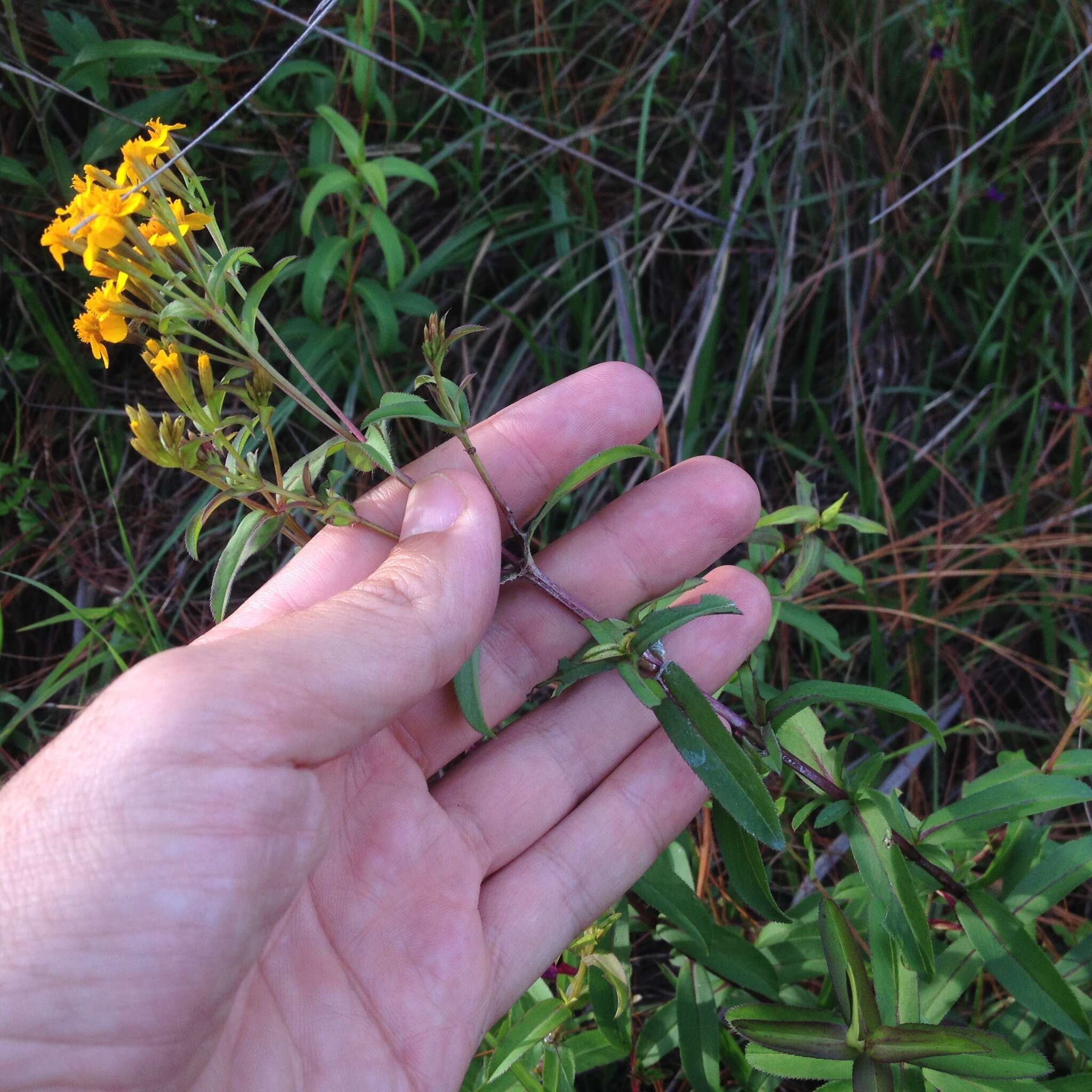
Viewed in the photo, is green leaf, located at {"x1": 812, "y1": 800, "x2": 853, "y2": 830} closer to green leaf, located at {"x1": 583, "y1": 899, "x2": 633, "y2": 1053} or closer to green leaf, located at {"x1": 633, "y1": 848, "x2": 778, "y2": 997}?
green leaf, located at {"x1": 633, "y1": 848, "x2": 778, "y2": 997}

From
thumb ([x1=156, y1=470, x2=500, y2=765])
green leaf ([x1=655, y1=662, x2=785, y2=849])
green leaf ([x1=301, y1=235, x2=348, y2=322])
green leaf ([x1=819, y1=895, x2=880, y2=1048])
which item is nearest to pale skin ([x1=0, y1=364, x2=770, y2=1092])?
thumb ([x1=156, y1=470, x2=500, y2=765])

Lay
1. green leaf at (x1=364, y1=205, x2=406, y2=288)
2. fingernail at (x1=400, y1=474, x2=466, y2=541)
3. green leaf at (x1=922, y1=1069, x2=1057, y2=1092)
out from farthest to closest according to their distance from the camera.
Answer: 1. green leaf at (x1=364, y1=205, x2=406, y2=288)
2. fingernail at (x1=400, y1=474, x2=466, y2=541)
3. green leaf at (x1=922, y1=1069, x2=1057, y2=1092)

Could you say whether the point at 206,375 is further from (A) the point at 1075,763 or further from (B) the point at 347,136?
(A) the point at 1075,763

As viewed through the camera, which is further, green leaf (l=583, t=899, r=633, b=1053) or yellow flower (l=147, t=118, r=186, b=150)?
green leaf (l=583, t=899, r=633, b=1053)

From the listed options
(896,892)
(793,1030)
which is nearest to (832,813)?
(896,892)

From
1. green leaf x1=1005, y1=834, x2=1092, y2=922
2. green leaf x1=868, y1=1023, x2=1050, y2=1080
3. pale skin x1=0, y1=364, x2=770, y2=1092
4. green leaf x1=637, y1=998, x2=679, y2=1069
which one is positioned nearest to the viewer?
pale skin x1=0, y1=364, x2=770, y2=1092

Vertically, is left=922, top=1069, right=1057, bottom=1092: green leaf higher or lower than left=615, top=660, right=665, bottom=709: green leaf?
lower

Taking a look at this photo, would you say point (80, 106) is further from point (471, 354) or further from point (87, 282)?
point (471, 354)
